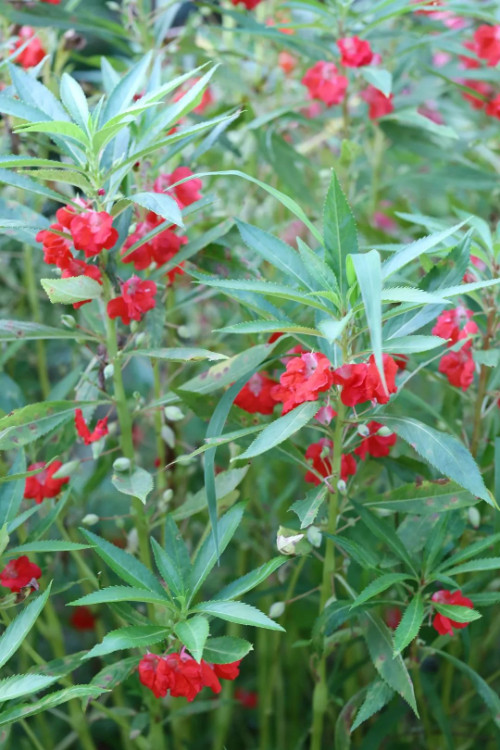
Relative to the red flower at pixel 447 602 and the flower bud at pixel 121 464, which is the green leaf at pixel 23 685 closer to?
the flower bud at pixel 121 464

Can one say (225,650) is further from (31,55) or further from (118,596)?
(31,55)

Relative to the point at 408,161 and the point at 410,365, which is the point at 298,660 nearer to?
the point at 410,365

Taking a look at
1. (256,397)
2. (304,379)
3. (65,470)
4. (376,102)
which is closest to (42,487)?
(65,470)

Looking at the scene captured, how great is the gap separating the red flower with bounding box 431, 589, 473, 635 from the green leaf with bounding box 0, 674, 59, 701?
1.38ft

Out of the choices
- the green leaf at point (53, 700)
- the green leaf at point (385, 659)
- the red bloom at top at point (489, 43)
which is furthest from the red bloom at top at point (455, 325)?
the red bloom at top at point (489, 43)

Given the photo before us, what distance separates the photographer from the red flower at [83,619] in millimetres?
1529

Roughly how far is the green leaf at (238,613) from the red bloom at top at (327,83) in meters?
0.83

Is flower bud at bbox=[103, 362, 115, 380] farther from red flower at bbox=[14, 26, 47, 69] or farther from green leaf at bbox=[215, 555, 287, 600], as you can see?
red flower at bbox=[14, 26, 47, 69]

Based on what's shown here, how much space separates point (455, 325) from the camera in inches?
38.0

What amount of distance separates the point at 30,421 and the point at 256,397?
27cm

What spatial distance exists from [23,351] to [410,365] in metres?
0.90

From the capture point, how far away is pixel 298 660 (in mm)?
1458

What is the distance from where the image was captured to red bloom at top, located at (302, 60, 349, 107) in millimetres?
1279

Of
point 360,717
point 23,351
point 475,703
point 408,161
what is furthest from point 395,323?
point 408,161
